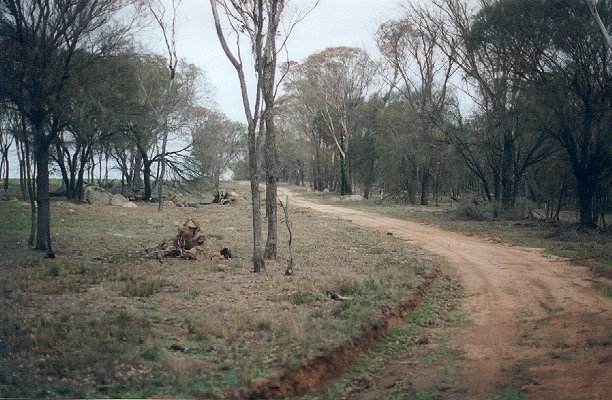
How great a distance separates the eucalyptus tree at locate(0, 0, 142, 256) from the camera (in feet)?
49.1

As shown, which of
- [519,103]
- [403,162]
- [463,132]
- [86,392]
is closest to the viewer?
[86,392]

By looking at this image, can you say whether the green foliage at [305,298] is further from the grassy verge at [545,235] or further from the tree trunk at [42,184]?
the tree trunk at [42,184]

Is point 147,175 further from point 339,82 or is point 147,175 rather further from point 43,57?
point 43,57

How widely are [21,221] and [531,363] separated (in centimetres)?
2206

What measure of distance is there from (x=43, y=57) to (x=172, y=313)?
31.7 feet

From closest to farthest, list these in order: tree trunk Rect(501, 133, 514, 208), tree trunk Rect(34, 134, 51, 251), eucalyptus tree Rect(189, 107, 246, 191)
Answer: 1. tree trunk Rect(34, 134, 51, 251)
2. tree trunk Rect(501, 133, 514, 208)
3. eucalyptus tree Rect(189, 107, 246, 191)

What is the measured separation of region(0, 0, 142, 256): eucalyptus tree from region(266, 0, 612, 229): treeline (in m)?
15.1

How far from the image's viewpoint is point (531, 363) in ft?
24.2

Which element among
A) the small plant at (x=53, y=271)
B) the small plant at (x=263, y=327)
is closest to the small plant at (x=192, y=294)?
the small plant at (x=263, y=327)

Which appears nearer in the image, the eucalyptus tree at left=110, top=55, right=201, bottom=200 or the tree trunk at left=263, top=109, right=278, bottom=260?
the tree trunk at left=263, top=109, right=278, bottom=260

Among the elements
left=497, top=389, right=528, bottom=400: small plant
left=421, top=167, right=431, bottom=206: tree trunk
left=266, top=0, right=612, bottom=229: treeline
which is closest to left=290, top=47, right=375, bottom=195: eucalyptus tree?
left=266, top=0, right=612, bottom=229: treeline

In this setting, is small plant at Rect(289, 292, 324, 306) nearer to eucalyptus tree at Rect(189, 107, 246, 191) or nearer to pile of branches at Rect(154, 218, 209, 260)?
pile of branches at Rect(154, 218, 209, 260)

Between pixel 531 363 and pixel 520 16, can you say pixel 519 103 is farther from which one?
pixel 531 363

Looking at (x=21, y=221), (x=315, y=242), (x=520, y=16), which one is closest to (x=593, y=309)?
(x=315, y=242)
